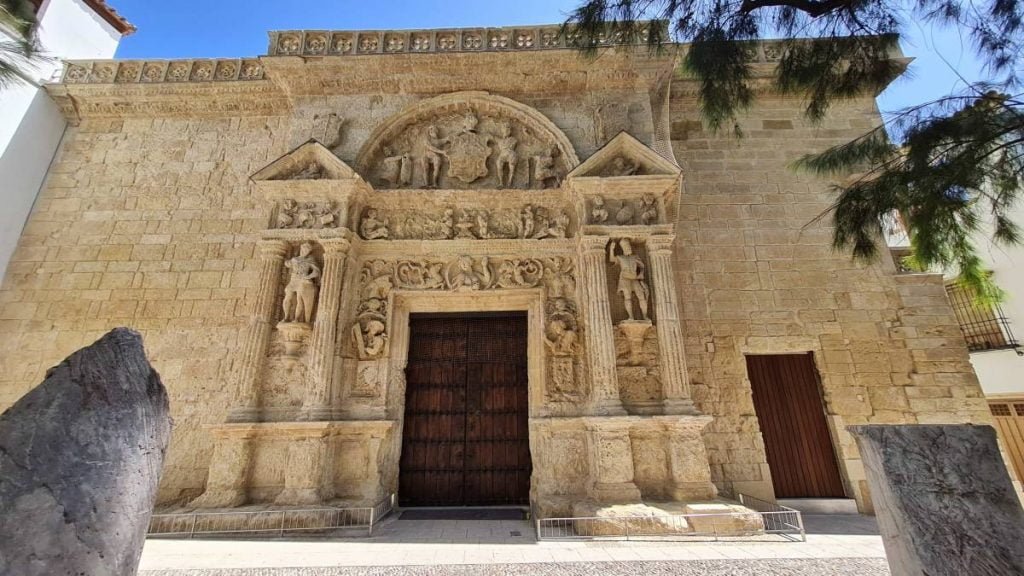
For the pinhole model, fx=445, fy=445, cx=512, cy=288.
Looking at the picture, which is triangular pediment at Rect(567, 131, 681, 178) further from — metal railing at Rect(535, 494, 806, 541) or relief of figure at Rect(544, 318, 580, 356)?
metal railing at Rect(535, 494, 806, 541)

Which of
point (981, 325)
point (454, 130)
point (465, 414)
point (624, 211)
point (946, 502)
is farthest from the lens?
point (981, 325)

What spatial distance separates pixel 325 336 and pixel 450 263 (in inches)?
71.2

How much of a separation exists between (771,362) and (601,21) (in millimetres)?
5080

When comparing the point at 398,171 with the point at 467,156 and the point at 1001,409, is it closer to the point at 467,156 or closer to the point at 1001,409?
the point at 467,156

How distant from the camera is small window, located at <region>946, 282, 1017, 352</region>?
30.0 feet

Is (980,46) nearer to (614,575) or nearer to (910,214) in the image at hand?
(910,214)

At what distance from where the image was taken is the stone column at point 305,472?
4676mm

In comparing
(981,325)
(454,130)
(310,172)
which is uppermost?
(454,130)

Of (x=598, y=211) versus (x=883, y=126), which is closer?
(x=883, y=126)

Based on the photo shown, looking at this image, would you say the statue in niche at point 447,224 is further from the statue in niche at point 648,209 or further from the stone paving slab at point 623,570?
the stone paving slab at point 623,570

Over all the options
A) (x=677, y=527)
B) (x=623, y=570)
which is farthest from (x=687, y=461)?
(x=623, y=570)

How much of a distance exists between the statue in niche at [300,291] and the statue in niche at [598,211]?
361 cm

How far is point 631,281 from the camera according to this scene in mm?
5543

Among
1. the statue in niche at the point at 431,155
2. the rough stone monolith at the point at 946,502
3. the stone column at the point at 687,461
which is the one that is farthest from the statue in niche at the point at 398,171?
the rough stone monolith at the point at 946,502
